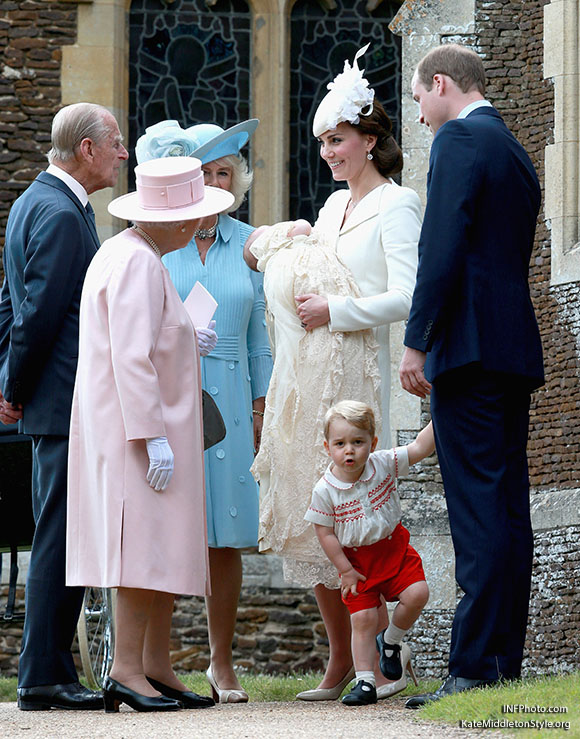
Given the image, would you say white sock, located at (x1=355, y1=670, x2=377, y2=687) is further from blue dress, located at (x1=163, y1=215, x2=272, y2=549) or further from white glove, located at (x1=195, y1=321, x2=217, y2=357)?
white glove, located at (x1=195, y1=321, x2=217, y2=357)

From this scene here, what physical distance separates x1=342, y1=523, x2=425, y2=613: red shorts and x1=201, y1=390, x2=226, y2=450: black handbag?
583mm

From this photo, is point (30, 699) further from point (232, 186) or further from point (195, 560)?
point (232, 186)

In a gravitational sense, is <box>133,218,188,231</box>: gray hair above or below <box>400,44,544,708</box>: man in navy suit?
above

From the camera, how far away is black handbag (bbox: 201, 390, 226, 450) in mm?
4945

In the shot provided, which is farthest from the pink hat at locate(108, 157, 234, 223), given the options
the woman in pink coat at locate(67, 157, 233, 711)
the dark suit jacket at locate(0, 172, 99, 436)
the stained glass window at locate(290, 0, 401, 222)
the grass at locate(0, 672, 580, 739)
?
the stained glass window at locate(290, 0, 401, 222)

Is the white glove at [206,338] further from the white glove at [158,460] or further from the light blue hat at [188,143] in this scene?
the light blue hat at [188,143]

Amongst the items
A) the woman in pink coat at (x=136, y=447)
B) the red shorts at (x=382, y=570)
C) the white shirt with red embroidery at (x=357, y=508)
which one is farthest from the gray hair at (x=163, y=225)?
the red shorts at (x=382, y=570)

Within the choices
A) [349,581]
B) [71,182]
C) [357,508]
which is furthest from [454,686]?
[71,182]

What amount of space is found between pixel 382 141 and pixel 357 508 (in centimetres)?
141

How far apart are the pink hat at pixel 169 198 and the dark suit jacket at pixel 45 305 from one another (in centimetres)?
30

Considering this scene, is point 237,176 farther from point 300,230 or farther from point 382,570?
point 382,570

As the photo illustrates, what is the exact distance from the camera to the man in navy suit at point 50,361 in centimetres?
488

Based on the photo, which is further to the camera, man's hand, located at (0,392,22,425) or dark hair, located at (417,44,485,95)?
man's hand, located at (0,392,22,425)

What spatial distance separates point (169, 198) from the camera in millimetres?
4715
